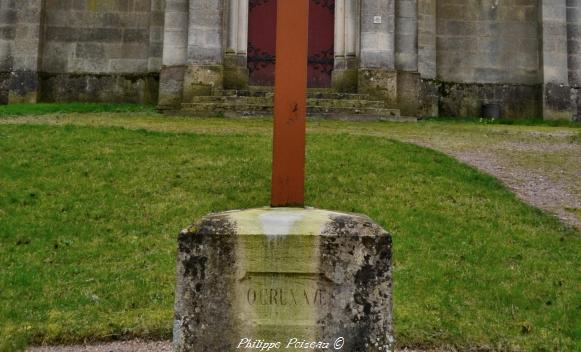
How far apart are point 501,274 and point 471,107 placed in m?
11.9

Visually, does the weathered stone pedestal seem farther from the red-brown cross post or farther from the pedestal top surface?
the red-brown cross post

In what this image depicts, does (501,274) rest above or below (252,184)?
below

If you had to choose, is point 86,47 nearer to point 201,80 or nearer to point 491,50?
point 201,80

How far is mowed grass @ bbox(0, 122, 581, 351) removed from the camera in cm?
425

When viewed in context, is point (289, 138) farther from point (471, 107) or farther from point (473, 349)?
point (471, 107)

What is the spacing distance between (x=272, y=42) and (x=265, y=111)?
4630mm

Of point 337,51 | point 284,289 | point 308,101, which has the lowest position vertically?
point 284,289

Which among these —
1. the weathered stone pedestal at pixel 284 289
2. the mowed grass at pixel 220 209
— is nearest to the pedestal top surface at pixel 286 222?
the weathered stone pedestal at pixel 284 289

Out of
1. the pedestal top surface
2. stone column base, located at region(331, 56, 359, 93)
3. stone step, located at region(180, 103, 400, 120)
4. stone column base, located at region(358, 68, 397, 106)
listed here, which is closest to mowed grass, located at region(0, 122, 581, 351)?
the pedestal top surface

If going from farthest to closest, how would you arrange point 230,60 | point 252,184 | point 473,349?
point 230,60
point 252,184
point 473,349

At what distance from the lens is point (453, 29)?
16422 mm

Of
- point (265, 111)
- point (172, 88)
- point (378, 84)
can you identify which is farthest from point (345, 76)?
point (172, 88)

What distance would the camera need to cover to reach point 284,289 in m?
2.55

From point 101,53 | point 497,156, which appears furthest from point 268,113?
point 101,53
